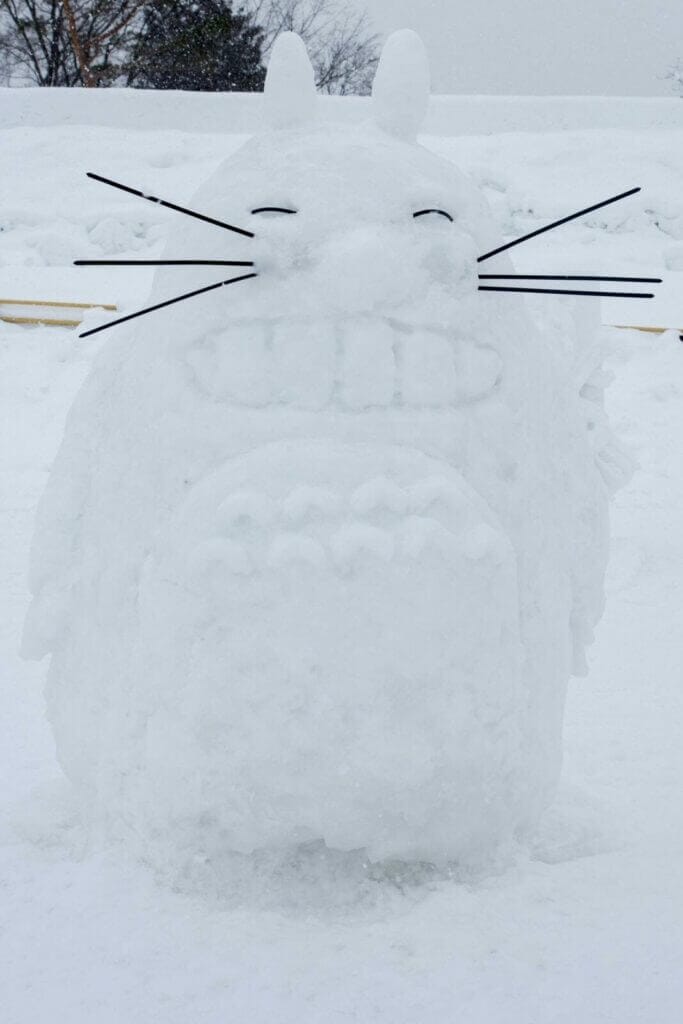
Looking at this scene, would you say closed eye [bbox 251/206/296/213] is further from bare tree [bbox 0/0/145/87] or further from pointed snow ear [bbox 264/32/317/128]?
bare tree [bbox 0/0/145/87]

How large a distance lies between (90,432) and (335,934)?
946mm

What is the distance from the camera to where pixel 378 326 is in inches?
71.4

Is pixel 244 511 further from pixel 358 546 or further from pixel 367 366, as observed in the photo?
pixel 367 366

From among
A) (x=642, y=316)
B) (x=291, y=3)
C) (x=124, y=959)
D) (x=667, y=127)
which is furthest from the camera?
(x=291, y=3)

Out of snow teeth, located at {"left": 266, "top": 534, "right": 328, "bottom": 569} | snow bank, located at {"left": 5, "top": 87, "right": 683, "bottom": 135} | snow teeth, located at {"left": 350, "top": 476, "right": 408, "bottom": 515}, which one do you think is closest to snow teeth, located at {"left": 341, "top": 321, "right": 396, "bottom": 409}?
snow teeth, located at {"left": 350, "top": 476, "right": 408, "bottom": 515}

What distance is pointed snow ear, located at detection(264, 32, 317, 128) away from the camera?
1.98m

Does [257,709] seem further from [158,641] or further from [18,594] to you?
[18,594]

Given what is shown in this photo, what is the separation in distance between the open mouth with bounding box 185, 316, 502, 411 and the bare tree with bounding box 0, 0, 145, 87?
14684mm

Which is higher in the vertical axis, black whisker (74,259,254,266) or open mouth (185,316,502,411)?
black whisker (74,259,254,266)

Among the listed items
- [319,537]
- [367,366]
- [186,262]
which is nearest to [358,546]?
[319,537]

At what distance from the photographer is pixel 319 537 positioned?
175 cm

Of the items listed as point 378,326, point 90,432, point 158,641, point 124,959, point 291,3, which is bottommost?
point 124,959

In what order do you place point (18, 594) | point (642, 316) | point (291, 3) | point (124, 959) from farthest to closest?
1. point (291, 3)
2. point (642, 316)
3. point (18, 594)
4. point (124, 959)

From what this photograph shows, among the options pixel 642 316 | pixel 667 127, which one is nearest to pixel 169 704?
pixel 642 316
